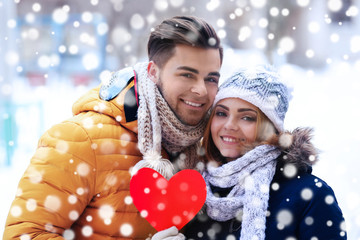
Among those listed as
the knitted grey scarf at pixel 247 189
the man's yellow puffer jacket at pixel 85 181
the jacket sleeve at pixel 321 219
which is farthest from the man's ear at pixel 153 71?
the jacket sleeve at pixel 321 219

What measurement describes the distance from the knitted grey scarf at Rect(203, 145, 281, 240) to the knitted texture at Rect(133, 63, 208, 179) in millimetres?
220

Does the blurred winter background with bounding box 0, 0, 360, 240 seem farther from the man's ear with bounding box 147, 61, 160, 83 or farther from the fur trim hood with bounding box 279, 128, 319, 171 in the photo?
the fur trim hood with bounding box 279, 128, 319, 171

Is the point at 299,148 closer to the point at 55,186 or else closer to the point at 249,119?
the point at 249,119

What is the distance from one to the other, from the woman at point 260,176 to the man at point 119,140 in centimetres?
15

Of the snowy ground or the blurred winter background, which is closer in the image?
the snowy ground

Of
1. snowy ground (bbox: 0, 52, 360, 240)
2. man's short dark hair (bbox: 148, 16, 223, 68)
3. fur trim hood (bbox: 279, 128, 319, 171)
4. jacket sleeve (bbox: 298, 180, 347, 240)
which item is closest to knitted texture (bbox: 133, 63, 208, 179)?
man's short dark hair (bbox: 148, 16, 223, 68)

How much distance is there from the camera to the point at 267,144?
1.51m

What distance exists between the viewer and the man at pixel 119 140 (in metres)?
Answer: 1.46

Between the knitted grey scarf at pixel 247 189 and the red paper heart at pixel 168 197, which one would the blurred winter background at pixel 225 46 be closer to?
the knitted grey scarf at pixel 247 189

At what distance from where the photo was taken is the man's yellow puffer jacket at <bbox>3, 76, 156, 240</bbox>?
1.44 meters

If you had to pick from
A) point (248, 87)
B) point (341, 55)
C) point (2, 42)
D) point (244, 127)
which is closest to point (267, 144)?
point (244, 127)

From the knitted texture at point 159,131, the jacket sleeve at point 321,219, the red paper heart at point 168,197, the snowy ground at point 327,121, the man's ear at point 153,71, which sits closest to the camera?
the jacket sleeve at point 321,219

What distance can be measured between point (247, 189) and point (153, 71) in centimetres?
71

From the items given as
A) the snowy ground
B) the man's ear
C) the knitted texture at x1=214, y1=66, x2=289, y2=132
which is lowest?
the snowy ground
